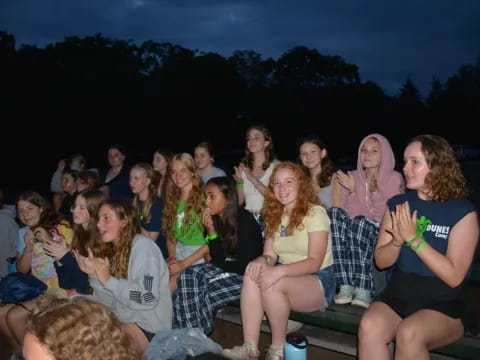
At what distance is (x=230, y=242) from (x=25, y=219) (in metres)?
2.16

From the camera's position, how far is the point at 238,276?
4.12m

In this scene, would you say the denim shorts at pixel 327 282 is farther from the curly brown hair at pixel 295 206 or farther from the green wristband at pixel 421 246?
the green wristband at pixel 421 246

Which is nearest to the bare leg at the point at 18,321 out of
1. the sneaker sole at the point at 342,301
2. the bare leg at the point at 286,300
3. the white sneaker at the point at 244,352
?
the white sneaker at the point at 244,352

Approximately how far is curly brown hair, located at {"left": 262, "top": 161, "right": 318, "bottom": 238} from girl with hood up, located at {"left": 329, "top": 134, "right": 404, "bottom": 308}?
346mm

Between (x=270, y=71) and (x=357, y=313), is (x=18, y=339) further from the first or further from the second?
(x=270, y=71)

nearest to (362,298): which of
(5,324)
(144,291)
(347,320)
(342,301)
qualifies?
(342,301)

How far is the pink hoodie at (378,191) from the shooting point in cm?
432

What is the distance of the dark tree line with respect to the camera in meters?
22.1

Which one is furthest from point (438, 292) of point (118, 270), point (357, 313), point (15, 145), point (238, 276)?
point (15, 145)

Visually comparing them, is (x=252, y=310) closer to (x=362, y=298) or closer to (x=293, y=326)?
(x=293, y=326)

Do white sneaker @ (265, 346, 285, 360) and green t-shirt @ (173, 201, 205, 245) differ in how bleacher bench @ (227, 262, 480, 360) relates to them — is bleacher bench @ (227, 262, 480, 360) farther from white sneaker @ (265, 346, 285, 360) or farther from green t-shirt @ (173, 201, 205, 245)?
green t-shirt @ (173, 201, 205, 245)

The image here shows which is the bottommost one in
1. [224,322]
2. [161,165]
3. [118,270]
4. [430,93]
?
[224,322]

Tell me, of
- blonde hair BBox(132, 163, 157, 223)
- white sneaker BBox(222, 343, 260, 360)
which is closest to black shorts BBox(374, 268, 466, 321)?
white sneaker BBox(222, 343, 260, 360)

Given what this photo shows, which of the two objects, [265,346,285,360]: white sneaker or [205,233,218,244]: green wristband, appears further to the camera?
[205,233,218,244]: green wristband
